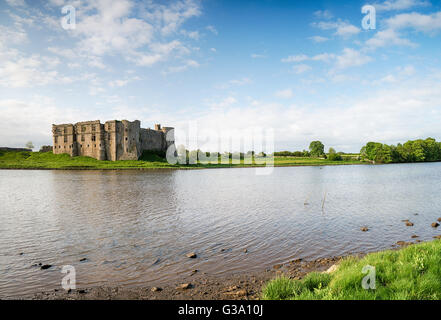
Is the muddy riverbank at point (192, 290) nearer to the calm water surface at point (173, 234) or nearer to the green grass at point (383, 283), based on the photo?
the calm water surface at point (173, 234)

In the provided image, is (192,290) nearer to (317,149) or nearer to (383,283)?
(383,283)

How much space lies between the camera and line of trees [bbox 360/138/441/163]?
121375mm

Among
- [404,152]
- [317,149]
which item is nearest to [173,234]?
[404,152]

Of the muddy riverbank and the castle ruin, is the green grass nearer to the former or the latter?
the muddy riverbank

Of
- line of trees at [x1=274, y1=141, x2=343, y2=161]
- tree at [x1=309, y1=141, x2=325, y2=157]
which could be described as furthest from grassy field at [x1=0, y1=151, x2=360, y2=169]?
tree at [x1=309, y1=141, x2=325, y2=157]

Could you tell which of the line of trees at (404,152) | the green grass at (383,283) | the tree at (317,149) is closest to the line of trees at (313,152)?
the tree at (317,149)

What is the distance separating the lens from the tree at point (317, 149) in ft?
523

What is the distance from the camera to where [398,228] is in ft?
48.2

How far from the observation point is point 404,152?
409 feet

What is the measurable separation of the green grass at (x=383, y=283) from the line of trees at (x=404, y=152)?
135 metres

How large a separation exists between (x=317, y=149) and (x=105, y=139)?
127m

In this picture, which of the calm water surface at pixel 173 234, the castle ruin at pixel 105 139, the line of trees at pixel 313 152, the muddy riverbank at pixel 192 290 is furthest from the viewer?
the line of trees at pixel 313 152
